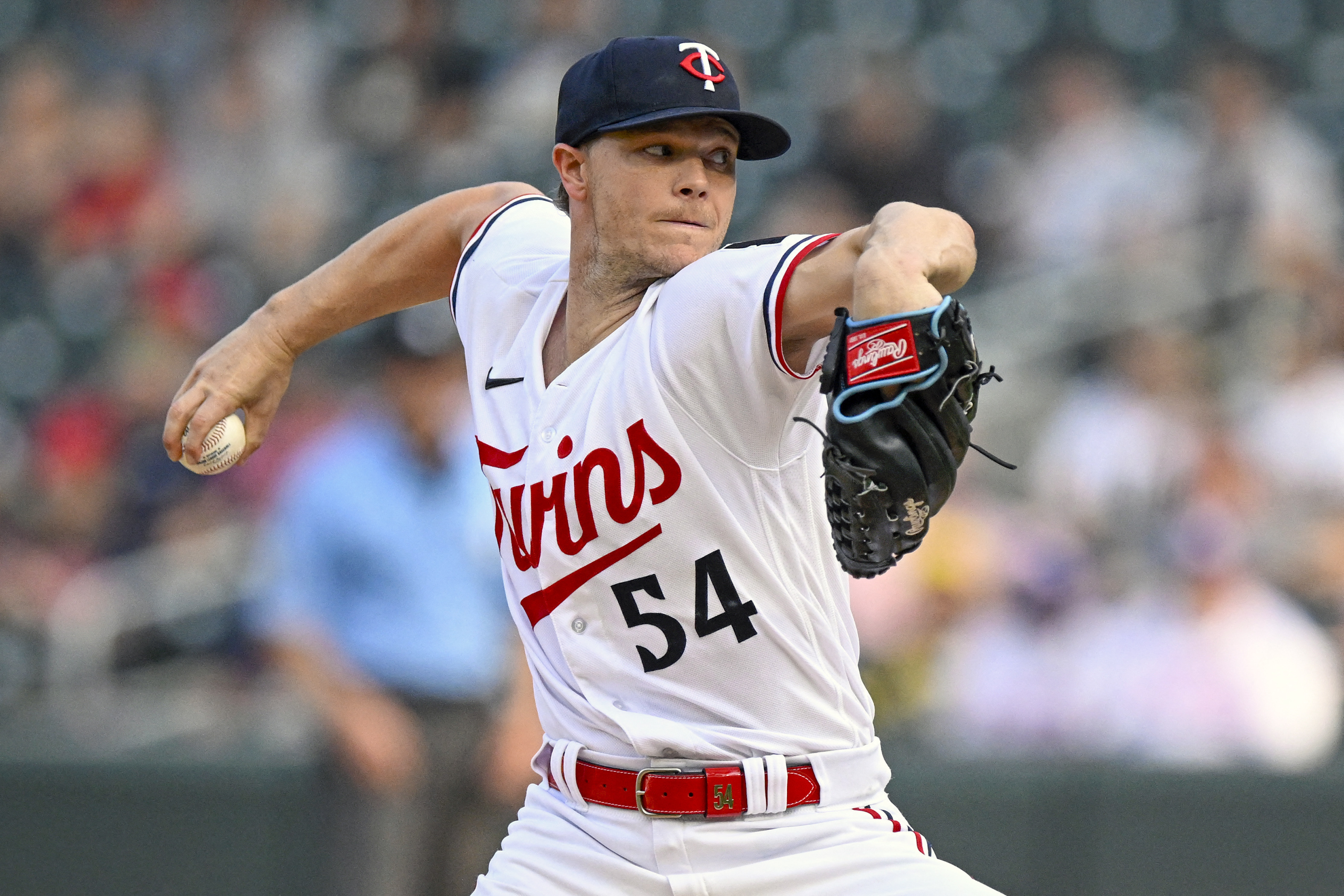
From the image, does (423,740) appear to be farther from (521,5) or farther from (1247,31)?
A: (1247,31)

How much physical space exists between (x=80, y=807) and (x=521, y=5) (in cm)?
557

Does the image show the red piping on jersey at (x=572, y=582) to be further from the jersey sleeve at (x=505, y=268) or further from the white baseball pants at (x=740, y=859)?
the jersey sleeve at (x=505, y=268)

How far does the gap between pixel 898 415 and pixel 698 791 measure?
2.76 feet

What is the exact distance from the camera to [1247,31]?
31.4 feet

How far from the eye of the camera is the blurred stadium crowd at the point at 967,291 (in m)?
6.07

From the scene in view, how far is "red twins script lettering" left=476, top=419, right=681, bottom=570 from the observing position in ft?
9.06

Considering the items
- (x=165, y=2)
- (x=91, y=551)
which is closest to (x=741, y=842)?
(x=91, y=551)

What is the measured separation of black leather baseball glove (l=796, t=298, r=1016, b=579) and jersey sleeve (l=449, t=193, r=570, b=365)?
101cm

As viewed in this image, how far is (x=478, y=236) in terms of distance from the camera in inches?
136

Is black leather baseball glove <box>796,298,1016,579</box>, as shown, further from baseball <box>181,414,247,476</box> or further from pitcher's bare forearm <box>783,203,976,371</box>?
baseball <box>181,414,247,476</box>

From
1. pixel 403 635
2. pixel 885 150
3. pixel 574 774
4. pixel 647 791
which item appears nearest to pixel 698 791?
pixel 647 791

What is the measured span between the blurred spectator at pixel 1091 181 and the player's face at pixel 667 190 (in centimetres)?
555

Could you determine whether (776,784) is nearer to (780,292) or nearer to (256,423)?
(780,292)

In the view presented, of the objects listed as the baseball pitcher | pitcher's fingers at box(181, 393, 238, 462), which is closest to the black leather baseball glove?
the baseball pitcher
